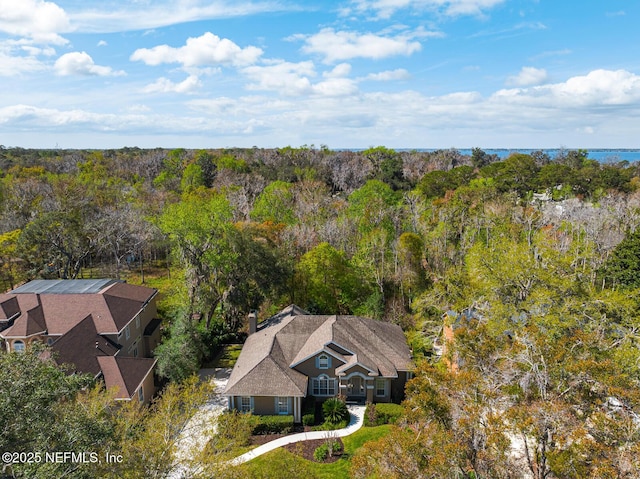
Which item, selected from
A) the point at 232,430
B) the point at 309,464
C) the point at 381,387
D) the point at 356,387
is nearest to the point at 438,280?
the point at 381,387

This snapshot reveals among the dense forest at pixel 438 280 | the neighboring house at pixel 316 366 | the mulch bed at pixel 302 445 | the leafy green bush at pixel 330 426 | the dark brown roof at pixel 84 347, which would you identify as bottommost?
the mulch bed at pixel 302 445

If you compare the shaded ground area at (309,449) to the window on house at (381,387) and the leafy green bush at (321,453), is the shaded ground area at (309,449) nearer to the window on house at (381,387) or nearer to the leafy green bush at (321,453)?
the leafy green bush at (321,453)

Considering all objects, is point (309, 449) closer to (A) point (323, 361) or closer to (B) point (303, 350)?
(A) point (323, 361)

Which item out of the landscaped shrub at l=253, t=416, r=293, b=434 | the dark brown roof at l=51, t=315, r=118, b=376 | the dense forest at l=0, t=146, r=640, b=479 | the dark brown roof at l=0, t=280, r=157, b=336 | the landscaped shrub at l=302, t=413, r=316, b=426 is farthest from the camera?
the dark brown roof at l=0, t=280, r=157, b=336

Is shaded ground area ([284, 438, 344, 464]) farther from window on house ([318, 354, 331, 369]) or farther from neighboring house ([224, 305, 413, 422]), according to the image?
window on house ([318, 354, 331, 369])

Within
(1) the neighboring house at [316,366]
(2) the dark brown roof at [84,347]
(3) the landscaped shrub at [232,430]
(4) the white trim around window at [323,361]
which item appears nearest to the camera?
(3) the landscaped shrub at [232,430]

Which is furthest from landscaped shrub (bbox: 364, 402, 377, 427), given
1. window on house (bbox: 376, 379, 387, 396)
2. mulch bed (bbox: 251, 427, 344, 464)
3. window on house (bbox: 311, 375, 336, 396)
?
window on house (bbox: 311, 375, 336, 396)

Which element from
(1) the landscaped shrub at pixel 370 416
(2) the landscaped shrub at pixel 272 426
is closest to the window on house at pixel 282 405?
(2) the landscaped shrub at pixel 272 426

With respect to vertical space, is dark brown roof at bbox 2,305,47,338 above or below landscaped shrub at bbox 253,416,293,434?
above
